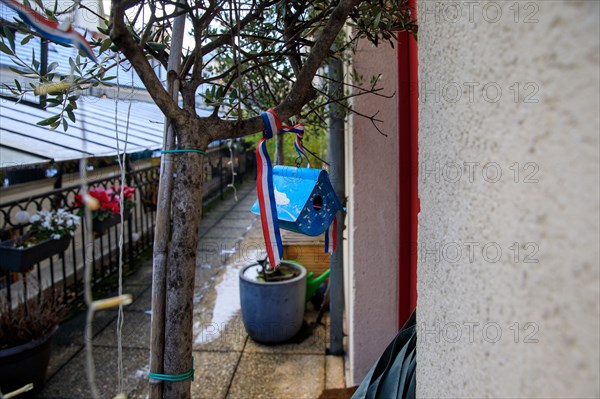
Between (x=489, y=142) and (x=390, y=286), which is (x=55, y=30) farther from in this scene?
(x=390, y=286)

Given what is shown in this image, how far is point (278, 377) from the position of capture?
12.0 feet

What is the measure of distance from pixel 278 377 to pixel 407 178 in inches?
77.3

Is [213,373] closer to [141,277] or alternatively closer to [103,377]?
[103,377]

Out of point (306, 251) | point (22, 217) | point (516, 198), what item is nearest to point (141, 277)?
point (22, 217)

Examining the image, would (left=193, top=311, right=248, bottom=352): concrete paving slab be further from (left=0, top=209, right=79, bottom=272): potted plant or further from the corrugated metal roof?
the corrugated metal roof

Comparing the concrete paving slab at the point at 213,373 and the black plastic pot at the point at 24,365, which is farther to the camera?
the concrete paving slab at the point at 213,373

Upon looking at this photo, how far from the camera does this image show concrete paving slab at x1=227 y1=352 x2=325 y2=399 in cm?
341

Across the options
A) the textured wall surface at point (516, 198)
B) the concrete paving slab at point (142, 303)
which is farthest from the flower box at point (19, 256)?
→ the textured wall surface at point (516, 198)

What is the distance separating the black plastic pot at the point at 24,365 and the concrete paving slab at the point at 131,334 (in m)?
0.82

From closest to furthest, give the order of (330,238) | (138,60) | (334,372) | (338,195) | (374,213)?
(138,60) < (330,238) < (374,213) < (338,195) < (334,372)

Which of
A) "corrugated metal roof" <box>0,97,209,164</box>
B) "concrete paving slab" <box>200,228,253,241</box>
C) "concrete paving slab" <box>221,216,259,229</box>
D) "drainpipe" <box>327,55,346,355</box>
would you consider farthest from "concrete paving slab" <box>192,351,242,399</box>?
"concrete paving slab" <box>221,216,259,229</box>

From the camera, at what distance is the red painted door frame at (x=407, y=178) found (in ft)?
8.87

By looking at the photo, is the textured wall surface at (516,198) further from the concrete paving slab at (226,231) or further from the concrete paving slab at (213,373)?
the concrete paving slab at (226,231)

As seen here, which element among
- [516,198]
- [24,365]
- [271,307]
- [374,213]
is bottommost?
[24,365]
